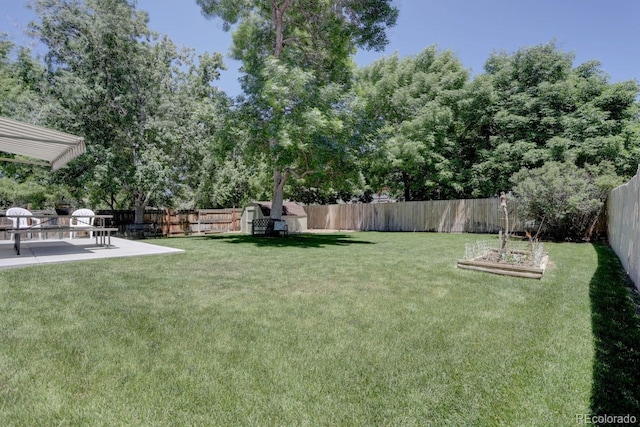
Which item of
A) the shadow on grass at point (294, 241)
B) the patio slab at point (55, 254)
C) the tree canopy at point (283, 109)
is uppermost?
the tree canopy at point (283, 109)

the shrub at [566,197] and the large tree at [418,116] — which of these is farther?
the large tree at [418,116]

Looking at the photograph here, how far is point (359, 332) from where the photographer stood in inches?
123

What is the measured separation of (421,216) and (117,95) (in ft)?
52.4

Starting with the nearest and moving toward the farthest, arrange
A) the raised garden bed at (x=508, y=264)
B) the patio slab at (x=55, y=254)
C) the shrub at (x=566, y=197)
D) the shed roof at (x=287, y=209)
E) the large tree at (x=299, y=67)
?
the raised garden bed at (x=508, y=264) < the patio slab at (x=55, y=254) < the large tree at (x=299, y=67) < the shrub at (x=566, y=197) < the shed roof at (x=287, y=209)

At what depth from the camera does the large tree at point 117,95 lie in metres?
12.7

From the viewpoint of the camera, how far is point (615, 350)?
2830mm

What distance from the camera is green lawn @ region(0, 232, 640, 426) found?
1940 mm

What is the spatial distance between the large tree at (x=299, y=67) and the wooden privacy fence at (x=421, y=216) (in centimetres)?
782

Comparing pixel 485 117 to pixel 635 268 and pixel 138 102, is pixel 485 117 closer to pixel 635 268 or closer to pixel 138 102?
pixel 635 268

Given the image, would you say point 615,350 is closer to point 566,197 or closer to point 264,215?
point 566,197

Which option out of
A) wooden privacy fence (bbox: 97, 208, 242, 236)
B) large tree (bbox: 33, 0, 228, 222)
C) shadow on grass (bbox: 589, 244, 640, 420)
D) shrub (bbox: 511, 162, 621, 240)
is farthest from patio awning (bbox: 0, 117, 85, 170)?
shrub (bbox: 511, 162, 621, 240)

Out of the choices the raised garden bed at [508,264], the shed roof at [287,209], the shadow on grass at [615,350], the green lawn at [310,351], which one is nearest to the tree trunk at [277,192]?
the shed roof at [287,209]

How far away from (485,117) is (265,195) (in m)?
14.7

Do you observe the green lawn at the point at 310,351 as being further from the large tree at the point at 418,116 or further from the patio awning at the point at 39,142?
the large tree at the point at 418,116
